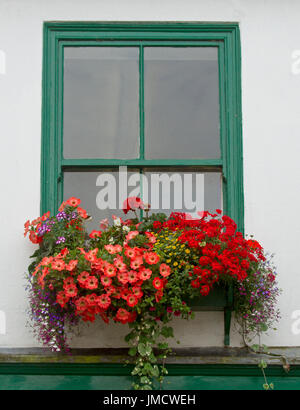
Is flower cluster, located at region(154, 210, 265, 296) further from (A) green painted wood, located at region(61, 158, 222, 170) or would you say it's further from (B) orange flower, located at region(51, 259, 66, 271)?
(B) orange flower, located at region(51, 259, 66, 271)

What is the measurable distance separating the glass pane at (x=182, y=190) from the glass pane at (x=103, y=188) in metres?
0.10

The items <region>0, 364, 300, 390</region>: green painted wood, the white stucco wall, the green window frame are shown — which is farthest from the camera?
the green window frame

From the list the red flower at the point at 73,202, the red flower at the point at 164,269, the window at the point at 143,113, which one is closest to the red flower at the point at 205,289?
the red flower at the point at 164,269

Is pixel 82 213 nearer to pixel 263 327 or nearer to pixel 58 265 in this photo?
pixel 58 265

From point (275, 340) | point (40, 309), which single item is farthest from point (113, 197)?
point (275, 340)

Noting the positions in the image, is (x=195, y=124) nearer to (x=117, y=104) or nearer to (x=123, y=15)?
(x=117, y=104)

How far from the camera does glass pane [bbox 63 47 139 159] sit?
3.54 metres

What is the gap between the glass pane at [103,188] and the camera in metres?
3.48

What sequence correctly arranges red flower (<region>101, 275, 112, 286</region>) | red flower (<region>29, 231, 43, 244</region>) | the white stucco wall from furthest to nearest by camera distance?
the white stucco wall
red flower (<region>29, 231, 43, 244</region>)
red flower (<region>101, 275, 112, 286</region>)

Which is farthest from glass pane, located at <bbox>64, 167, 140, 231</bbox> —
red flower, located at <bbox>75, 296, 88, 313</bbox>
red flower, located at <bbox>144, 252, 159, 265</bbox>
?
red flower, located at <bbox>75, 296, 88, 313</bbox>

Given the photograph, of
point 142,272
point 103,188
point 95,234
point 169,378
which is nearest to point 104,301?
point 142,272

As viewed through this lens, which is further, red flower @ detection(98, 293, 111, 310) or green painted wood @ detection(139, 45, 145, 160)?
green painted wood @ detection(139, 45, 145, 160)

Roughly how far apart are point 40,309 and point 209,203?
126 cm

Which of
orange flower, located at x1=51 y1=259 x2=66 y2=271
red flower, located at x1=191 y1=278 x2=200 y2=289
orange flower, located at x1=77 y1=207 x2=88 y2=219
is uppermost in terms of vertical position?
orange flower, located at x1=77 y1=207 x2=88 y2=219
